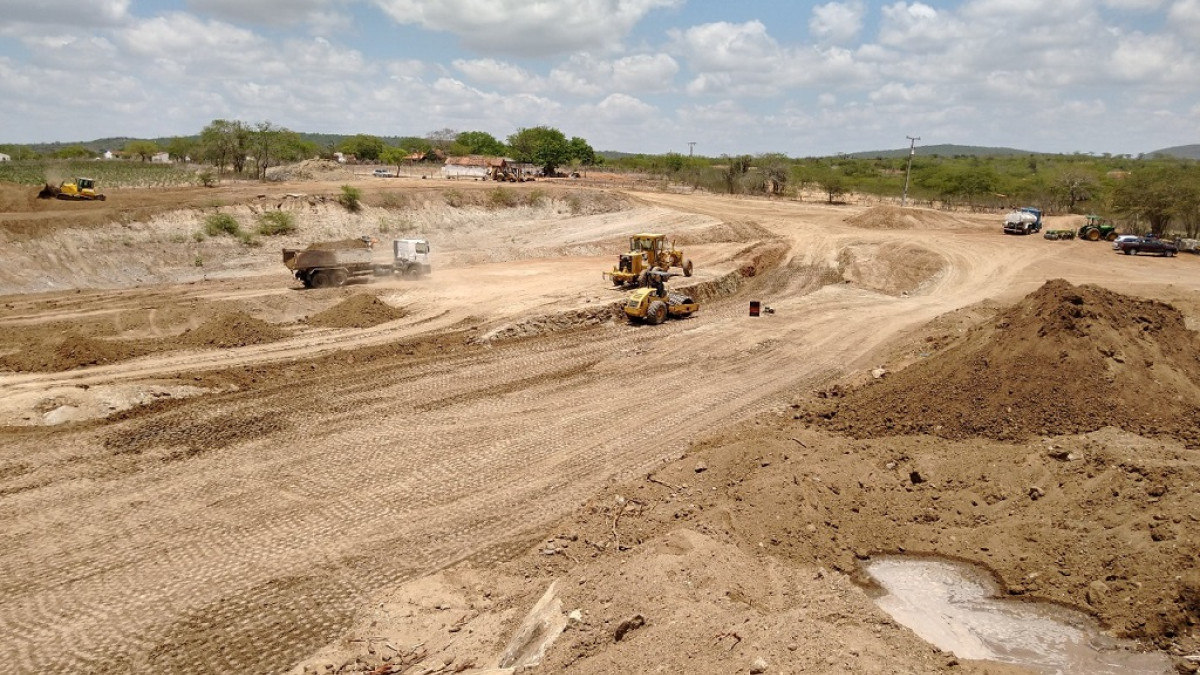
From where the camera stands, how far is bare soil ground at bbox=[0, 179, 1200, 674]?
8336 mm

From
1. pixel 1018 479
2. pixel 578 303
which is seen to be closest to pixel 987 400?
pixel 1018 479

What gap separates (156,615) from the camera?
919 cm

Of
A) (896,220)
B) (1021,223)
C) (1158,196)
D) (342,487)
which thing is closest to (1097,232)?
(1021,223)

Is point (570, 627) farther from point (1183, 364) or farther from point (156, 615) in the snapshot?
point (1183, 364)

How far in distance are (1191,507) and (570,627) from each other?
337 inches

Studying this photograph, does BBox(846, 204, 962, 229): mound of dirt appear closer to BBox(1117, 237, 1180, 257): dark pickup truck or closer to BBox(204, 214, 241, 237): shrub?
BBox(1117, 237, 1180, 257): dark pickup truck

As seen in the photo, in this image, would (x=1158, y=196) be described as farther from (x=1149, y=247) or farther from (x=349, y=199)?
(x=349, y=199)

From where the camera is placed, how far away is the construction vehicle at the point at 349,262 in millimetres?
27789

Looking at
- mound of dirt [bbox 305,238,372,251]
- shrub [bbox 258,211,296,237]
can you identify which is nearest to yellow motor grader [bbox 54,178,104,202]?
shrub [bbox 258,211,296,237]

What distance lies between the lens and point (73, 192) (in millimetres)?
38719

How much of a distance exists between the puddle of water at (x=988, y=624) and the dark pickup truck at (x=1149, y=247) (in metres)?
36.9

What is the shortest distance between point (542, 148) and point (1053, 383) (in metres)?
83.0

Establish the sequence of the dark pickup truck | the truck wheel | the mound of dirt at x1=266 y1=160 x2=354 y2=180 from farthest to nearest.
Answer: the mound of dirt at x1=266 y1=160 x2=354 y2=180 < the dark pickup truck < the truck wheel

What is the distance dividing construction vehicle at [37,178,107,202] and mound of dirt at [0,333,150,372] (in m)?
24.7
